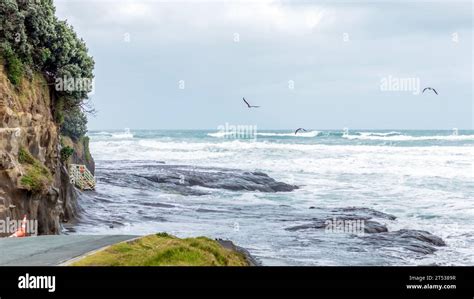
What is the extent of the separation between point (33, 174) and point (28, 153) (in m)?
1.39

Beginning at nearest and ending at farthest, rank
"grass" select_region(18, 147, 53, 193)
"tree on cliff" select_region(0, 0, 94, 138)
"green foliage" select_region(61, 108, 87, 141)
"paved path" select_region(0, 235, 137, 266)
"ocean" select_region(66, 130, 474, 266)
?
"paved path" select_region(0, 235, 137, 266), "grass" select_region(18, 147, 53, 193), "tree on cliff" select_region(0, 0, 94, 138), "ocean" select_region(66, 130, 474, 266), "green foliage" select_region(61, 108, 87, 141)

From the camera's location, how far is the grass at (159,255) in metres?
13.9

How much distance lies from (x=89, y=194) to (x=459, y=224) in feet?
72.0

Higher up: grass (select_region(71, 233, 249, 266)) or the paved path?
grass (select_region(71, 233, 249, 266))

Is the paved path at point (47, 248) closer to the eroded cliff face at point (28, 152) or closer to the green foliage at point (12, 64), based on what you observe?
the eroded cliff face at point (28, 152)

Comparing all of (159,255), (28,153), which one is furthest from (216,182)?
(159,255)

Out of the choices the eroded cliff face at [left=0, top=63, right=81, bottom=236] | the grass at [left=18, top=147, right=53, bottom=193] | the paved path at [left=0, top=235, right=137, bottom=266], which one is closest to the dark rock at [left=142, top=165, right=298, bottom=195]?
the eroded cliff face at [left=0, top=63, right=81, bottom=236]

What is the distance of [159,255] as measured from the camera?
46.4ft

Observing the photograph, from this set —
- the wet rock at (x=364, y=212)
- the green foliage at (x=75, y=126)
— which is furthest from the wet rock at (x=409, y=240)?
the green foliage at (x=75, y=126)

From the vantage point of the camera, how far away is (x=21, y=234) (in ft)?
68.1

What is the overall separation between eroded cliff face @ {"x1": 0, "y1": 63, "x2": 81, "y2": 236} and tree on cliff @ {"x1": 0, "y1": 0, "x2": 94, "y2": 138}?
72 centimetres

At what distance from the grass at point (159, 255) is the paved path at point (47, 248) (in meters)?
0.70

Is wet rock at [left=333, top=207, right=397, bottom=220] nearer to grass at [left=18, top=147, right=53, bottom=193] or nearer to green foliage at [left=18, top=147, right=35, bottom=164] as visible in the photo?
grass at [left=18, top=147, right=53, bottom=193]

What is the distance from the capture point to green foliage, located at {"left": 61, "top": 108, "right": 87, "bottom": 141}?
1880 inches
